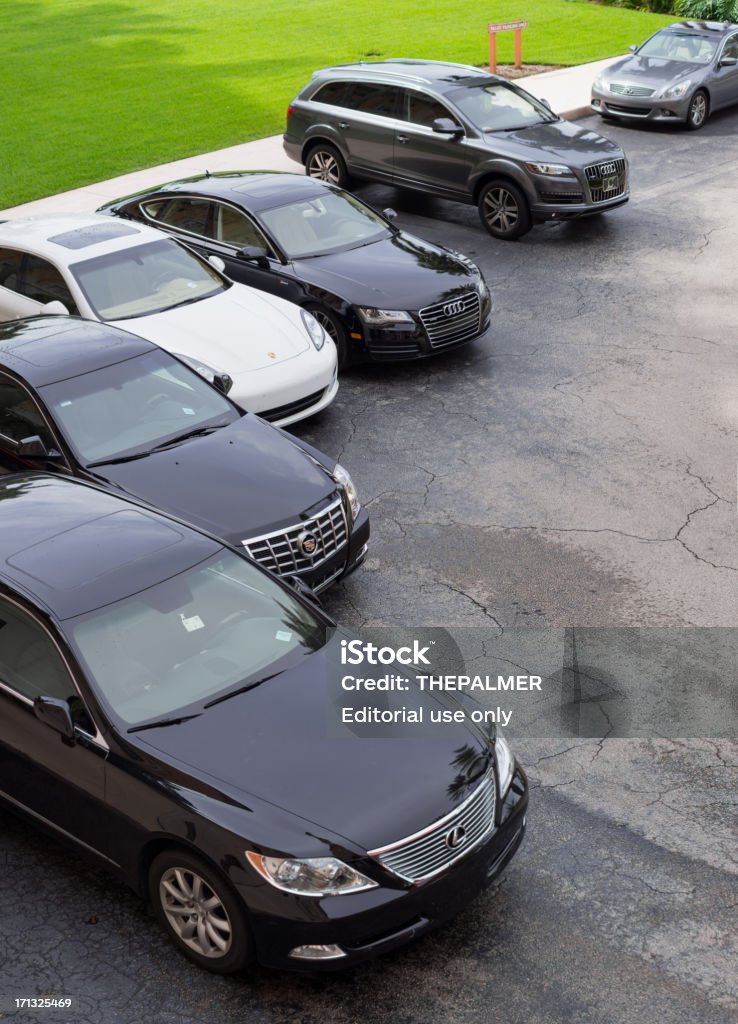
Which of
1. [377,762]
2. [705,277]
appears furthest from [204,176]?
[377,762]

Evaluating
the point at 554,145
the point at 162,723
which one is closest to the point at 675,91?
the point at 554,145

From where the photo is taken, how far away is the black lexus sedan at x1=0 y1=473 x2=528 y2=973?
5.03m

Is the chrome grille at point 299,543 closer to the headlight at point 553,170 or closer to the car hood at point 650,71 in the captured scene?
the headlight at point 553,170

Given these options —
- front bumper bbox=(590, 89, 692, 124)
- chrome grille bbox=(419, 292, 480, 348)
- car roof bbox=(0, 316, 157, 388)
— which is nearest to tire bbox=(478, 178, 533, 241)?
chrome grille bbox=(419, 292, 480, 348)

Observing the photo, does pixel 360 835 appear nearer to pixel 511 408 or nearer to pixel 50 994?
pixel 50 994

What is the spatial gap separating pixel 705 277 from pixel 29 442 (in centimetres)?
865

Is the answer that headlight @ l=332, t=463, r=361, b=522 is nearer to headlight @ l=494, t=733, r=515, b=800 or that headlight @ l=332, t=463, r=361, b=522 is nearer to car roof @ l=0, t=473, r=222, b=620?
car roof @ l=0, t=473, r=222, b=620

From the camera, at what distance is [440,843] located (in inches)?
207

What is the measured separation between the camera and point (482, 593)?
8.22 meters

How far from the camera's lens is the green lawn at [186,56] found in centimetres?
2003

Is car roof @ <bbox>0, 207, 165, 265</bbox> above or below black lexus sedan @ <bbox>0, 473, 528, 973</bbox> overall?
above

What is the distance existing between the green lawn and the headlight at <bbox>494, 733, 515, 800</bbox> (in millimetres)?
13914

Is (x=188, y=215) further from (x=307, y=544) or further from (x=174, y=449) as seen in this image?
(x=307, y=544)

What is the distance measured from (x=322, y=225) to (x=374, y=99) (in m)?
4.80
